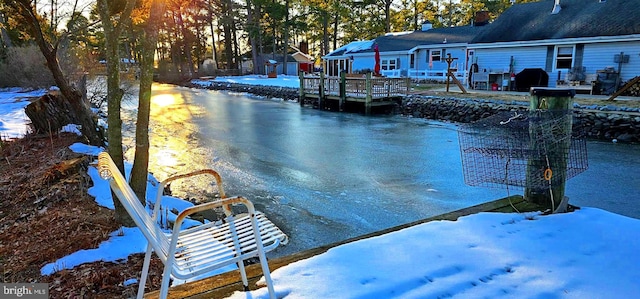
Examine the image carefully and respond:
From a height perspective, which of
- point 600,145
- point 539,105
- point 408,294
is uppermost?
point 539,105

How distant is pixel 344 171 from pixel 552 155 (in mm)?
4574

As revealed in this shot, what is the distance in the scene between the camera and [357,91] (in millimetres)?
16547

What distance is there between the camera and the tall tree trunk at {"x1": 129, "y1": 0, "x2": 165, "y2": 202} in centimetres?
345

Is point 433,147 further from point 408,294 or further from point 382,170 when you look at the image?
point 408,294

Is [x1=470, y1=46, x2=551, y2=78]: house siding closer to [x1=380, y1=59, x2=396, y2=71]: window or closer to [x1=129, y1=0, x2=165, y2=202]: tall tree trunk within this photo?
[x1=380, y1=59, x2=396, y2=71]: window

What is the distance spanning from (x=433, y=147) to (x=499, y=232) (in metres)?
6.96

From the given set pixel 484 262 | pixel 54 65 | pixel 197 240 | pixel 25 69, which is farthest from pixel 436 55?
pixel 197 240

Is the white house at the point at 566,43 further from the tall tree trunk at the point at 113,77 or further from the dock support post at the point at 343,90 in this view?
the tall tree trunk at the point at 113,77

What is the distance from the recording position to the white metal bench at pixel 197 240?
1658mm

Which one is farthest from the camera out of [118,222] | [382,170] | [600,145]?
[600,145]

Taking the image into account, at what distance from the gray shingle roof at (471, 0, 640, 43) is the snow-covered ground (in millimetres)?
14584

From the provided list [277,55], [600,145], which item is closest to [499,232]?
[600,145]

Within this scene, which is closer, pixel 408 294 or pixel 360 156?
pixel 408 294

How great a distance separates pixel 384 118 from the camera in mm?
14930
